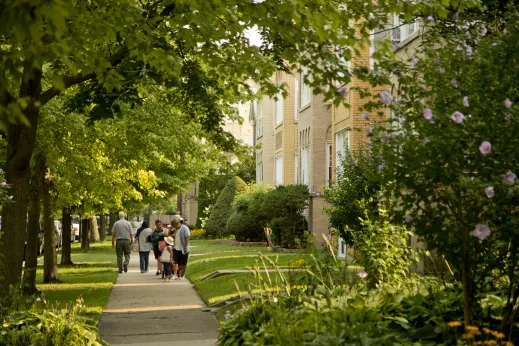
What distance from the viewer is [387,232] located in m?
11.1

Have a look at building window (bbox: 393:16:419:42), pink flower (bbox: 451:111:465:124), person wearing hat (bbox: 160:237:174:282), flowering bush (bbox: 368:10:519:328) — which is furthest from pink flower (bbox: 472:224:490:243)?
person wearing hat (bbox: 160:237:174:282)

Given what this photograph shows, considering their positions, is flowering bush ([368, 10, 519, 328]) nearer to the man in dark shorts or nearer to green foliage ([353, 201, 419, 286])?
green foliage ([353, 201, 419, 286])

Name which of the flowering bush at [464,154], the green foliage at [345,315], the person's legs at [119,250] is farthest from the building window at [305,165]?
the flowering bush at [464,154]

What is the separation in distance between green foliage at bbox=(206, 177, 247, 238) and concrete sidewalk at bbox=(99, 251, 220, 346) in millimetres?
29913

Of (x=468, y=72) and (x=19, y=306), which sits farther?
(x=19, y=306)

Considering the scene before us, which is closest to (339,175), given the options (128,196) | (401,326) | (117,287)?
(117,287)

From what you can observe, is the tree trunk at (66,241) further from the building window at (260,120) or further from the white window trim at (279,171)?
the building window at (260,120)

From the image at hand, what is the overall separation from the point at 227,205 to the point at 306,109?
63.9 ft

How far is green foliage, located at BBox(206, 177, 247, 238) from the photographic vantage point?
5191 centimetres

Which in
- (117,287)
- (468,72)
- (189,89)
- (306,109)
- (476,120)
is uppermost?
(306,109)

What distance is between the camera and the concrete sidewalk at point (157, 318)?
1218cm

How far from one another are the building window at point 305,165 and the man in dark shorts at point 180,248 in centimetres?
1126

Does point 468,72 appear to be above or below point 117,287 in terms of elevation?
above

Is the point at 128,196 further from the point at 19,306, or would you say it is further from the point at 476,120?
the point at 476,120
